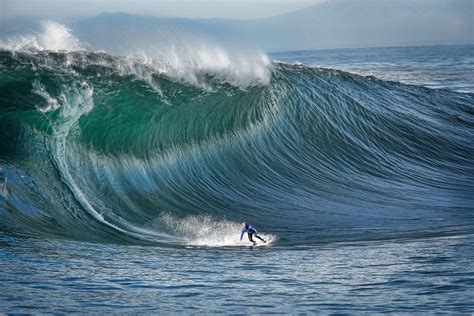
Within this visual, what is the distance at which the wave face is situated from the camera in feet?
37.4

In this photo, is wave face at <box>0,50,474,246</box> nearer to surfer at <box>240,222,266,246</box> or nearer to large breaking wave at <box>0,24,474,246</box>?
large breaking wave at <box>0,24,474,246</box>

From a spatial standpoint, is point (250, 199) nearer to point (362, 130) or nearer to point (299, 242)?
point (299, 242)

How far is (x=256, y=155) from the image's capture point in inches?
639

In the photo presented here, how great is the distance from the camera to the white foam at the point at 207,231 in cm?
1052

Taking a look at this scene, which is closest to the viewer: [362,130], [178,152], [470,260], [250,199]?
[470,260]

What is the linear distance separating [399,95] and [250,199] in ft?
34.7

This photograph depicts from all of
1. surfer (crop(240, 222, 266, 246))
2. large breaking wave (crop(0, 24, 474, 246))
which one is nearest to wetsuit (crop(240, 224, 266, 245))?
surfer (crop(240, 222, 266, 246))

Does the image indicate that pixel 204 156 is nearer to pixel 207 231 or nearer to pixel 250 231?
pixel 207 231

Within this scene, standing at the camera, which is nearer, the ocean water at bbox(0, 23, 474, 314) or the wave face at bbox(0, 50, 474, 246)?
the ocean water at bbox(0, 23, 474, 314)

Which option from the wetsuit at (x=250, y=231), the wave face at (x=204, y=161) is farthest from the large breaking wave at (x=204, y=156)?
the wetsuit at (x=250, y=231)

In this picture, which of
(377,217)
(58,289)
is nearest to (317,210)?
(377,217)

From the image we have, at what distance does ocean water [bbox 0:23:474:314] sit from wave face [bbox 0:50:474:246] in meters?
0.04

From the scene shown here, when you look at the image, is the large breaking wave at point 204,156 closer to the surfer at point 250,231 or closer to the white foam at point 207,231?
the white foam at point 207,231

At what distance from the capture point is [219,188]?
14.3m
